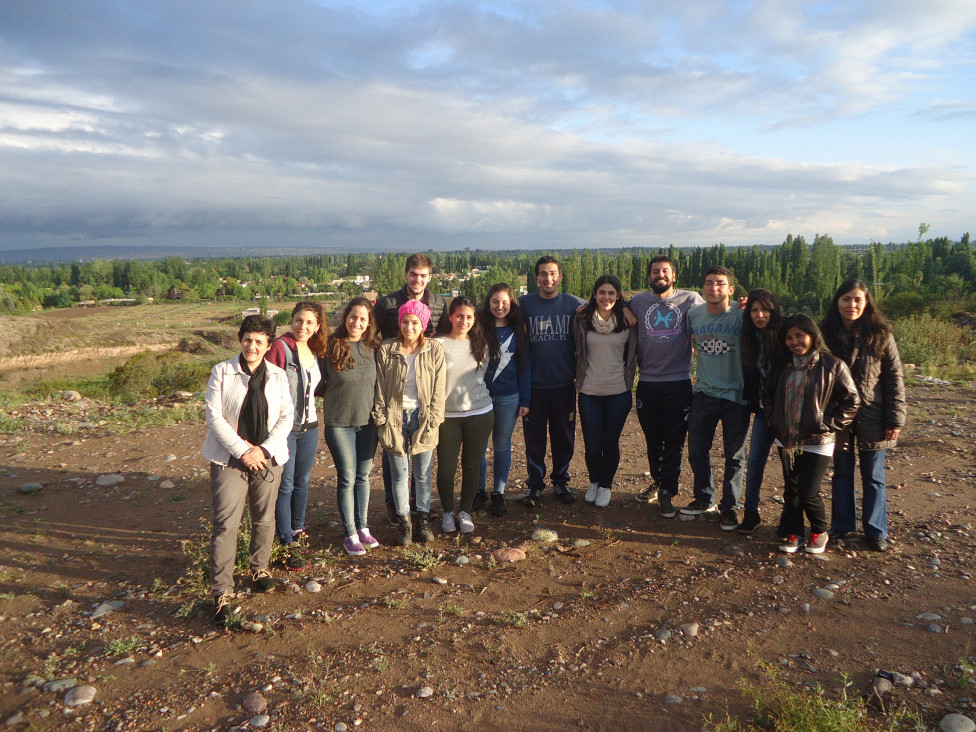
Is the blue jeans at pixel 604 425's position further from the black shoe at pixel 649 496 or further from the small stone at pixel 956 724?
the small stone at pixel 956 724

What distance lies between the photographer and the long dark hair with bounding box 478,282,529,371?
5.04 meters

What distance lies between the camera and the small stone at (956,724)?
276 cm

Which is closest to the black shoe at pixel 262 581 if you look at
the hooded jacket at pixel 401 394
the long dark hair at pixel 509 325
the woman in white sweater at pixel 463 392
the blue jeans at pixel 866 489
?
the hooded jacket at pixel 401 394

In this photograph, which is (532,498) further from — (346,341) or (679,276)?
(679,276)

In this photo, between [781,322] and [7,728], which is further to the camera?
[781,322]

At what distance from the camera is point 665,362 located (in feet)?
16.6

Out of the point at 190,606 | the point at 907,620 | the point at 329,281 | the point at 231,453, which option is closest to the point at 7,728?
the point at 190,606

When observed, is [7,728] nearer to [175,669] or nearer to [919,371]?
[175,669]

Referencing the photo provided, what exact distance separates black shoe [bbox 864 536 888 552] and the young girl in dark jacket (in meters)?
0.36

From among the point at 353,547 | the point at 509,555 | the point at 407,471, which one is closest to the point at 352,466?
the point at 407,471

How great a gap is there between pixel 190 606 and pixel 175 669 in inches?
24.1

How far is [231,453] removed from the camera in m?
3.80

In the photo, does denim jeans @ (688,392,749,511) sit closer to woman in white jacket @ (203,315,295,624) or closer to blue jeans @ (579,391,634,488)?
blue jeans @ (579,391,634,488)

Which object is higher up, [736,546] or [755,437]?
[755,437]
